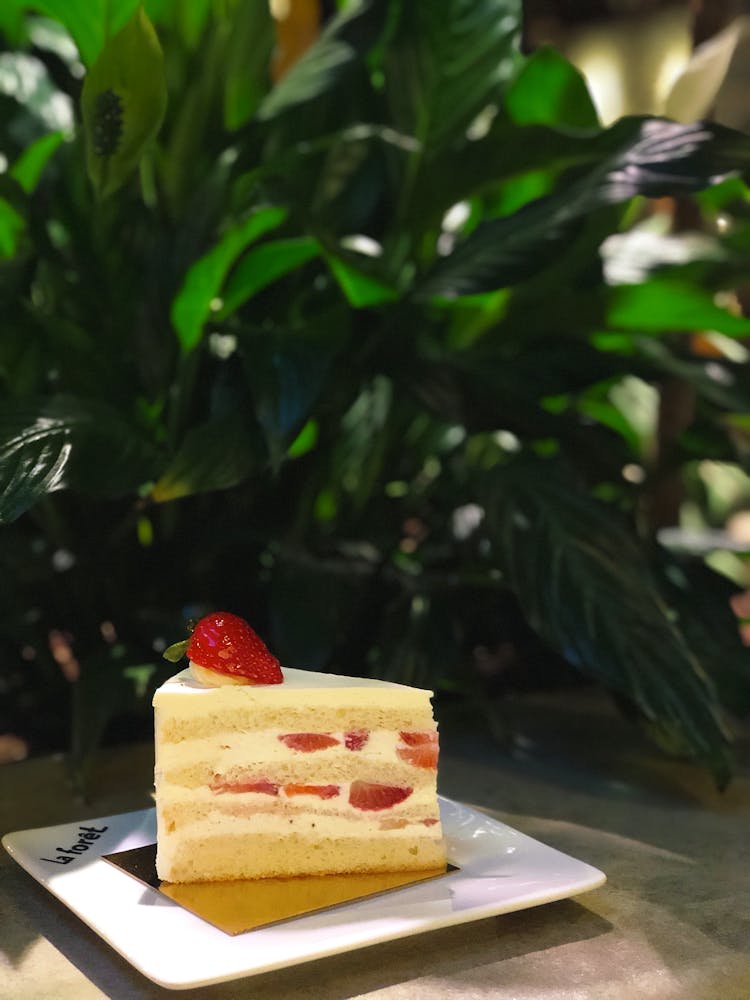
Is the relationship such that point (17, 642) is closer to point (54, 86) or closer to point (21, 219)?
point (21, 219)

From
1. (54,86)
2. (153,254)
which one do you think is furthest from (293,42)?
(153,254)

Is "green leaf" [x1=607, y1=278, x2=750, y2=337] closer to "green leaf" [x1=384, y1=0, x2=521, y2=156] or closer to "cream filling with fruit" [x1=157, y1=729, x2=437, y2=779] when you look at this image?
"green leaf" [x1=384, y1=0, x2=521, y2=156]

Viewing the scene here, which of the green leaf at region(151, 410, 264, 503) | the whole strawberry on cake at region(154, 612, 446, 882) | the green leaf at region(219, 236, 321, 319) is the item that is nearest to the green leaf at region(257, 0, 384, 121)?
the green leaf at region(219, 236, 321, 319)

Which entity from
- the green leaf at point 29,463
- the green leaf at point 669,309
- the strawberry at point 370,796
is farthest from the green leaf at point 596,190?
the strawberry at point 370,796

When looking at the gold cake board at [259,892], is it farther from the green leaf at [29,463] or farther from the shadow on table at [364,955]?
the green leaf at [29,463]

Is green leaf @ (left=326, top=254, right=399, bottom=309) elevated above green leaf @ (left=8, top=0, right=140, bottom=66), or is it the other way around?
green leaf @ (left=8, top=0, right=140, bottom=66)
